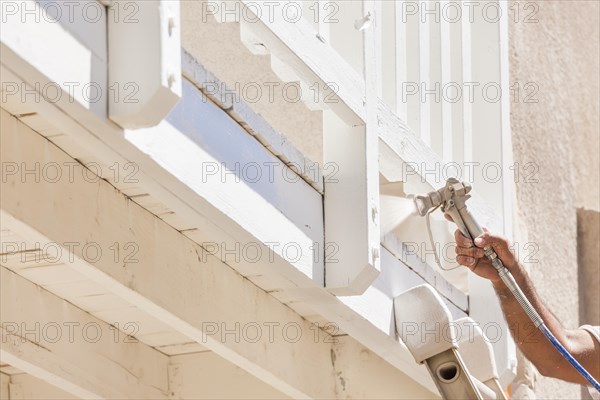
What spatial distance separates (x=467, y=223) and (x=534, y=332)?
52cm

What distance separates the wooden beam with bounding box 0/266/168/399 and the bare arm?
89cm

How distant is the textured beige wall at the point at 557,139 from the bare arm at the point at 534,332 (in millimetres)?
639

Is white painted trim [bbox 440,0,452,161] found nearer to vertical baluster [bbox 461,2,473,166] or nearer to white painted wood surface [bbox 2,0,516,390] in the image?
vertical baluster [bbox 461,2,473,166]

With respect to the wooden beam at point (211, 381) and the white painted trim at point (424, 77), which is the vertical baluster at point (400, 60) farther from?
the wooden beam at point (211, 381)

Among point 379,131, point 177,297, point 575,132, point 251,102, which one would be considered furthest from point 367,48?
point 575,132

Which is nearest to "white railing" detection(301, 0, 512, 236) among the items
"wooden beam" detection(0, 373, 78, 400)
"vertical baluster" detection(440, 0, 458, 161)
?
"vertical baluster" detection(440, 0, 458, 161)

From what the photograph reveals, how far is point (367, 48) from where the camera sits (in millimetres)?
3559

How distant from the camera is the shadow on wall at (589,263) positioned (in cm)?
559

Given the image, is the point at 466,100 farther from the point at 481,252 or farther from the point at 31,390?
the point at 31,390

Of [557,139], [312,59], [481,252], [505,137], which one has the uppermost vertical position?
[557,139]

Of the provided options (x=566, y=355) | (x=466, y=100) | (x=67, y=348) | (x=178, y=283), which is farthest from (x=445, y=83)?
(x=67, y=348)

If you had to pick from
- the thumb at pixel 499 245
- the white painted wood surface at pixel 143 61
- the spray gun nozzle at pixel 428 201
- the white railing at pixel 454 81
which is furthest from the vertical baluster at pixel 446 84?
the white painted wood surface at pixel 143 61

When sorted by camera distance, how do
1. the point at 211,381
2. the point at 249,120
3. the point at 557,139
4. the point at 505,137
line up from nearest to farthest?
1. the point at 249,120
2. the point at 211,381
3. the point at 505,137
4. the point at 557,139

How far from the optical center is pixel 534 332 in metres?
4.12
